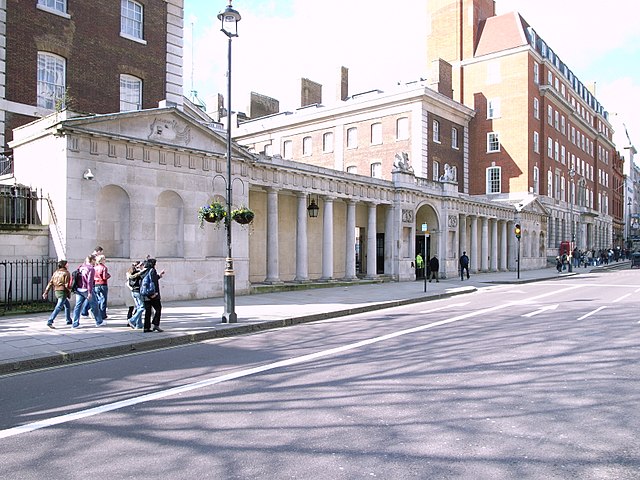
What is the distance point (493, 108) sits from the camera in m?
48.8

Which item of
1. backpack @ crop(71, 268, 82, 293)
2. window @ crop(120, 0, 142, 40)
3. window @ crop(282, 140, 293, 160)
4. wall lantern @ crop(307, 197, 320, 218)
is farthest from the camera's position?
window @ crop(282, 140, 293, 160)

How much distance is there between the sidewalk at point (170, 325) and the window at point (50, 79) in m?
9.63

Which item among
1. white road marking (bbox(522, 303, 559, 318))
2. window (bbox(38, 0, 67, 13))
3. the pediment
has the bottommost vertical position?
white road marking (bbox(522, 303, 559, 318))

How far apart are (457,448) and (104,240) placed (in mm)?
13547

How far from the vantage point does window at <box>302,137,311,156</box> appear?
47.2 m

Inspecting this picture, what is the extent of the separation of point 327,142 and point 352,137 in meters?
2.82

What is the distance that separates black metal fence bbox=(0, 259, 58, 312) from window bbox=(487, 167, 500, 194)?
42293 mm

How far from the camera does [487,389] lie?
668 centimetres

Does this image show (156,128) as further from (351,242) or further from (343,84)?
(343,84)

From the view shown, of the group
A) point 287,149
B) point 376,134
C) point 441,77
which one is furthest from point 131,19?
point 441,77

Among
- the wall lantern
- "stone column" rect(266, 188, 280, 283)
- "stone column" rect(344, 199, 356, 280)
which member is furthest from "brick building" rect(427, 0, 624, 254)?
"stone column" rect(266, 188, 280, 283)

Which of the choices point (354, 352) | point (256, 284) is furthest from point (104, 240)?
point (354, 352)

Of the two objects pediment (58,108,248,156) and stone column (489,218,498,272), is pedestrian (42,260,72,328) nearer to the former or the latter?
pediment (58,108,248,156)

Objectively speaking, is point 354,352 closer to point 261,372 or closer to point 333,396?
point 261,372
